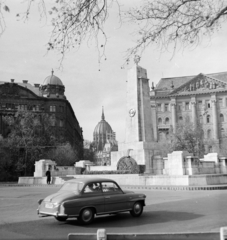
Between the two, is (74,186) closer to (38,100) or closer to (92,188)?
(92,188)

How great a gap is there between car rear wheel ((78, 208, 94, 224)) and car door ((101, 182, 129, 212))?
0.53 metres

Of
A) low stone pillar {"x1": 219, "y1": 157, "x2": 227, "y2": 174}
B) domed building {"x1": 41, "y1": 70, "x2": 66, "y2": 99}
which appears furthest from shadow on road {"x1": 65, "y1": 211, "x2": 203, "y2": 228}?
domed building {"x1": 41, "y1": 70, "x2": 66, "y2": 99}

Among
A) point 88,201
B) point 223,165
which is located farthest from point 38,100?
point 88,201

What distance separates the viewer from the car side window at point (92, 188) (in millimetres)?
9716

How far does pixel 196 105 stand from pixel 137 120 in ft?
226

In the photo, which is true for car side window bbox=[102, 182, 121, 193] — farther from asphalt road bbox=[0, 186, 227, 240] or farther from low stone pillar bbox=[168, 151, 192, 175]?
low stone pillar bbox=[168, 151, 192, 175]

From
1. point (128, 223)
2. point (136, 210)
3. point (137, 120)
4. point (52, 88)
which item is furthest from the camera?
point (52, 88)

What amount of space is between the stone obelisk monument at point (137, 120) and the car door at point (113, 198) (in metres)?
17.1

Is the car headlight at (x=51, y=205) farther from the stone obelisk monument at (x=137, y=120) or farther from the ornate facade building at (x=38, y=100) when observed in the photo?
the ornate facade building at (x=38, y=100)

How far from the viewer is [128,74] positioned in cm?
2956

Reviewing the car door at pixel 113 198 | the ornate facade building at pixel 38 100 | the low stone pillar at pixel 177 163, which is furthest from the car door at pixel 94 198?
the ornate facade building at pixel 38 100

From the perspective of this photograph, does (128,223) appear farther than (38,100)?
No

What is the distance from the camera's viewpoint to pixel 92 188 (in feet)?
32.3

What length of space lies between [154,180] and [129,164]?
3.88m
